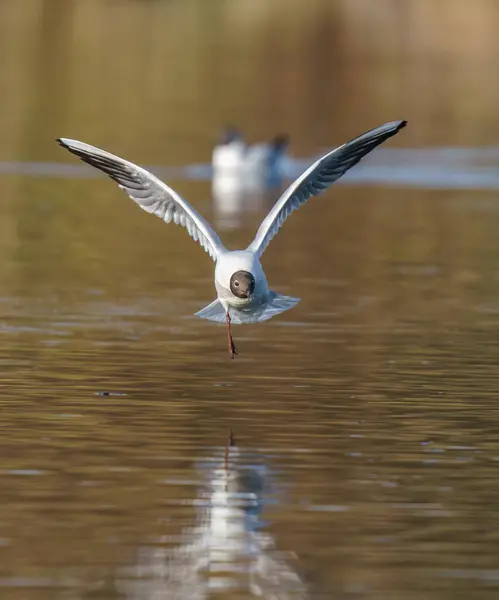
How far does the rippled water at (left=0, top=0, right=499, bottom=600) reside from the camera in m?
9.94

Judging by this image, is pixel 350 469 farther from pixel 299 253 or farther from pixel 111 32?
pixel 111 32

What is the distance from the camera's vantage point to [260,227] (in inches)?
605

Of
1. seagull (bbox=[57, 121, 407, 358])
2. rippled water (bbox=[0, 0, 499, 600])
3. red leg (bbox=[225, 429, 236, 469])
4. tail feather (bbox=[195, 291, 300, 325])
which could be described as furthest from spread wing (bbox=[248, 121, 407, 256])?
red leg (bbox=[225, 429, 236, 469])

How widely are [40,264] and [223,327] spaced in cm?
516

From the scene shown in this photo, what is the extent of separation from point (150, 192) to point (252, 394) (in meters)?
2.34

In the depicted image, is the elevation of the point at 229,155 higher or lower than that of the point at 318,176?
higher

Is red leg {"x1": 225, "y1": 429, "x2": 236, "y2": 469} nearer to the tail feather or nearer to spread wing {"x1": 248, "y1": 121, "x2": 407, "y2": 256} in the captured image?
the tail feather

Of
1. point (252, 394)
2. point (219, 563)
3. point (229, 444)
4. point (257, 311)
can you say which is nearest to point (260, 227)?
point (257, 311)

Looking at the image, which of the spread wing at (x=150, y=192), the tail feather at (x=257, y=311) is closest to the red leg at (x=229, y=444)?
the tail feather at (x=257, y=311)

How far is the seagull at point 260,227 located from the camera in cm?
1498

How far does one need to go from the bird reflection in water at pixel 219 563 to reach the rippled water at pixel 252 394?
0.7 inches

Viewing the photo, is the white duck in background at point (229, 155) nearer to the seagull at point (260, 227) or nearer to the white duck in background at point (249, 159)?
the white duck in background at point (249, 159)

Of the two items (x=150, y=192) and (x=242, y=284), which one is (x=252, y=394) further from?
(x=150, y=192)

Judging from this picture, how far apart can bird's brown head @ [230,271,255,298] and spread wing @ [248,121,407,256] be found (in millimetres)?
501
